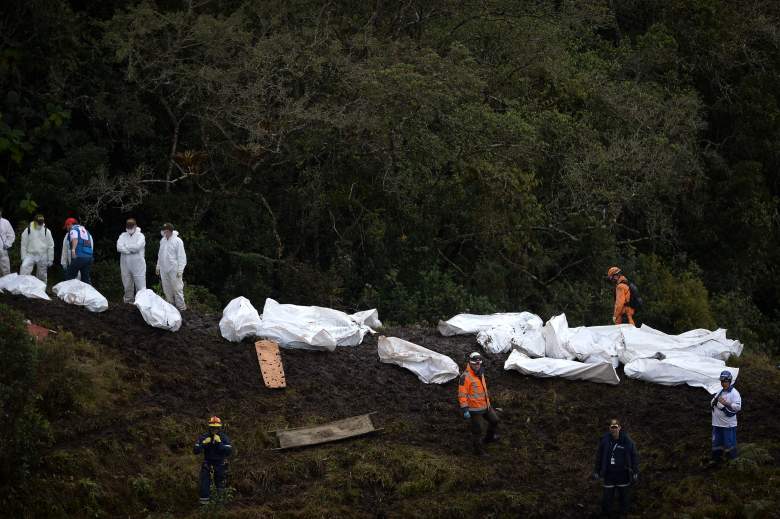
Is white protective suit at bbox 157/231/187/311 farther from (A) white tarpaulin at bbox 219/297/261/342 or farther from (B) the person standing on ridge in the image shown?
(B) the person standing on ridge

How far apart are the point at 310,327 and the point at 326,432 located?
2.71 meters

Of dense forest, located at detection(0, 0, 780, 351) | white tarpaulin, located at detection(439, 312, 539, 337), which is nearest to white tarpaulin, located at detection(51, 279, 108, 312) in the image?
dense forest, located at detection(0, 0, 780, 351)

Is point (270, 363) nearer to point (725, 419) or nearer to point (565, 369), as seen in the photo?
point (565, 369)

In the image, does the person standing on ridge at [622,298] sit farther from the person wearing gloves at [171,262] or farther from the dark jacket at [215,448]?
the dark jacket at [215,448]

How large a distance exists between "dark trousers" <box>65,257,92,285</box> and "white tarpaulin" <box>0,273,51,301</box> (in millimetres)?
A: 963

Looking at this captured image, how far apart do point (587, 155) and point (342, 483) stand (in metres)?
14.5

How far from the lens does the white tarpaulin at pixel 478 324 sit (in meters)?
17.8

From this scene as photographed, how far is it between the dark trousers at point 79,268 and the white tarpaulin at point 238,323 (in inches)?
114

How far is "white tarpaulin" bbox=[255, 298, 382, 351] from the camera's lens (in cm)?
1653

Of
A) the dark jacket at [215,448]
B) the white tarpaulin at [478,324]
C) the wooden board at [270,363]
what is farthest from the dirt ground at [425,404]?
the dark jacket at [215,448]

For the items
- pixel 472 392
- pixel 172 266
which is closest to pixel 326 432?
pixel 472 392

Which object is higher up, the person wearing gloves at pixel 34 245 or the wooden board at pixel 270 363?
the person wearing gloves at pixel 34 245

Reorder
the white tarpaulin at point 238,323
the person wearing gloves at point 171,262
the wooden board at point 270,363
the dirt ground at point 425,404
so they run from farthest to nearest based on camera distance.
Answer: the person wearing gloves at point 171,262, the white tarpaulin at point 238,323, the wooden board at point 270,363, the dirt ground at point 425,404

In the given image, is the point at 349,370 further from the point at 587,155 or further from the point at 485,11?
the point at 485,11
